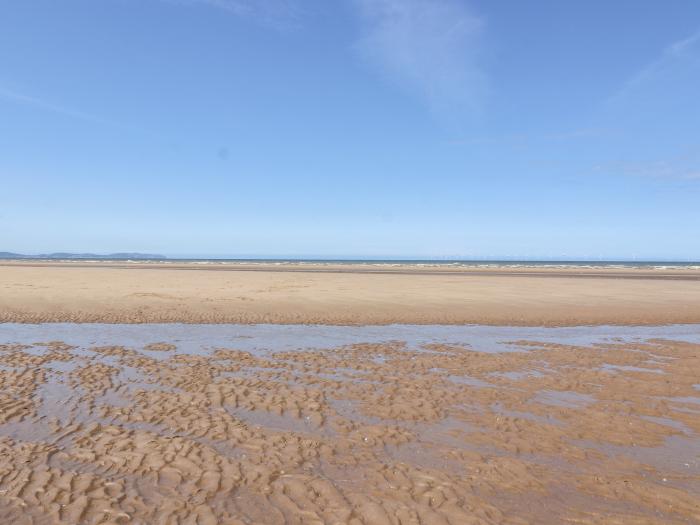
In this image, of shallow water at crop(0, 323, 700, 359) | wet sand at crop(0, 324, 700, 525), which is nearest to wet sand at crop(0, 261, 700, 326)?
shallow water at crop(0, 323, 700, 359)

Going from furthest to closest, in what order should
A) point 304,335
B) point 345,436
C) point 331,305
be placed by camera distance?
point 331,305, point 304,335, point 345,436

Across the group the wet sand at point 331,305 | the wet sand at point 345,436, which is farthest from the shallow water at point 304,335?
the wet sand at point 331,305

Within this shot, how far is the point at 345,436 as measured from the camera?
27.2 ft

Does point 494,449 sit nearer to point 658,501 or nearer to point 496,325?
point 658,501

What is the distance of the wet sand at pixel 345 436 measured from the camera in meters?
5.98

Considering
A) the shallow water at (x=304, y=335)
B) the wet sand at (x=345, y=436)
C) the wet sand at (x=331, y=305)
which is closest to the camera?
the wet sand at (x=345, y=436)

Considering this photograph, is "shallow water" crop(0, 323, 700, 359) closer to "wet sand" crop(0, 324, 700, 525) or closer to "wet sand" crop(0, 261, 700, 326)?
"wet sand" crop(0, 324, 700, 525)

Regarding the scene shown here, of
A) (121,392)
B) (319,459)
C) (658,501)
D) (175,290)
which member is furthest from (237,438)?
(175,290)

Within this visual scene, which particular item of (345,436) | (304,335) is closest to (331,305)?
(304,335)

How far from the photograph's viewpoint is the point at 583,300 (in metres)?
31.7

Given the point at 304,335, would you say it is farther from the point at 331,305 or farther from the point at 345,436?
Result: the point at 345,436

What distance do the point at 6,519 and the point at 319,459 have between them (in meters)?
4.13

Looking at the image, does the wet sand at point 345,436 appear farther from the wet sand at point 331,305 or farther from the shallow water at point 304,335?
the wet sand at point 331,305

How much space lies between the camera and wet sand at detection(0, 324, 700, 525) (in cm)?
598
